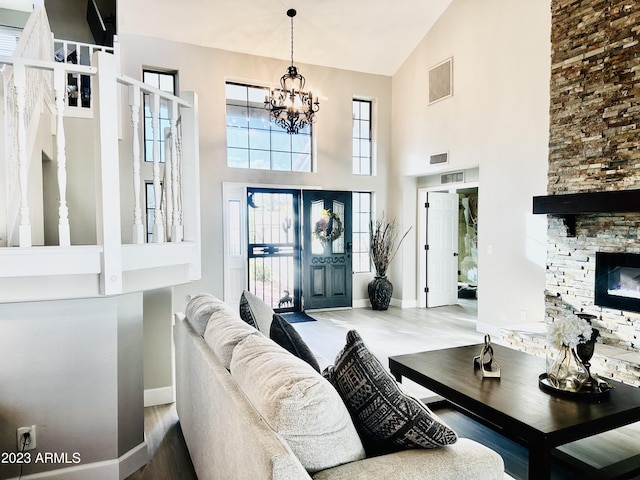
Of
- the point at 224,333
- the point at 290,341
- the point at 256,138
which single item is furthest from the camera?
the point at 256,138

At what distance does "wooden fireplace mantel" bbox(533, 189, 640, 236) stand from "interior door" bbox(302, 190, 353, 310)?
11.5 feet

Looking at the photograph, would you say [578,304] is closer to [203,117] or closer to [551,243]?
[551,243]

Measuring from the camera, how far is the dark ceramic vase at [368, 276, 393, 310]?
742 centimetres

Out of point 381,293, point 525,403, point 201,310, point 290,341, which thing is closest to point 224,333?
point 290,341

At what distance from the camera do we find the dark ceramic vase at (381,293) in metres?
7.42

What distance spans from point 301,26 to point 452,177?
3.27 m

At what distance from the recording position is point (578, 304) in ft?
14.9

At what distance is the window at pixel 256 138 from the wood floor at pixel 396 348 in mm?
2601

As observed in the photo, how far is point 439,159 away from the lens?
6.71 metres

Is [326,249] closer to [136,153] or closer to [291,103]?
[291,103]

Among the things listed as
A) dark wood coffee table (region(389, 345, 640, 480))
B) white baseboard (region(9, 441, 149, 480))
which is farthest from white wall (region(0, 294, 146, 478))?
dark wood coffee table (region(389, 345, 640, 480))

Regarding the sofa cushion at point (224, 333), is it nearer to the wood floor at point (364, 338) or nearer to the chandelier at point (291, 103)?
the wood floor at point (364, 338)

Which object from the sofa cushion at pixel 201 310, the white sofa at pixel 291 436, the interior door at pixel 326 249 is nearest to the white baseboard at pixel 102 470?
the sofa cushion at pixel 201 310

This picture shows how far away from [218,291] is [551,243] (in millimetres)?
4570
